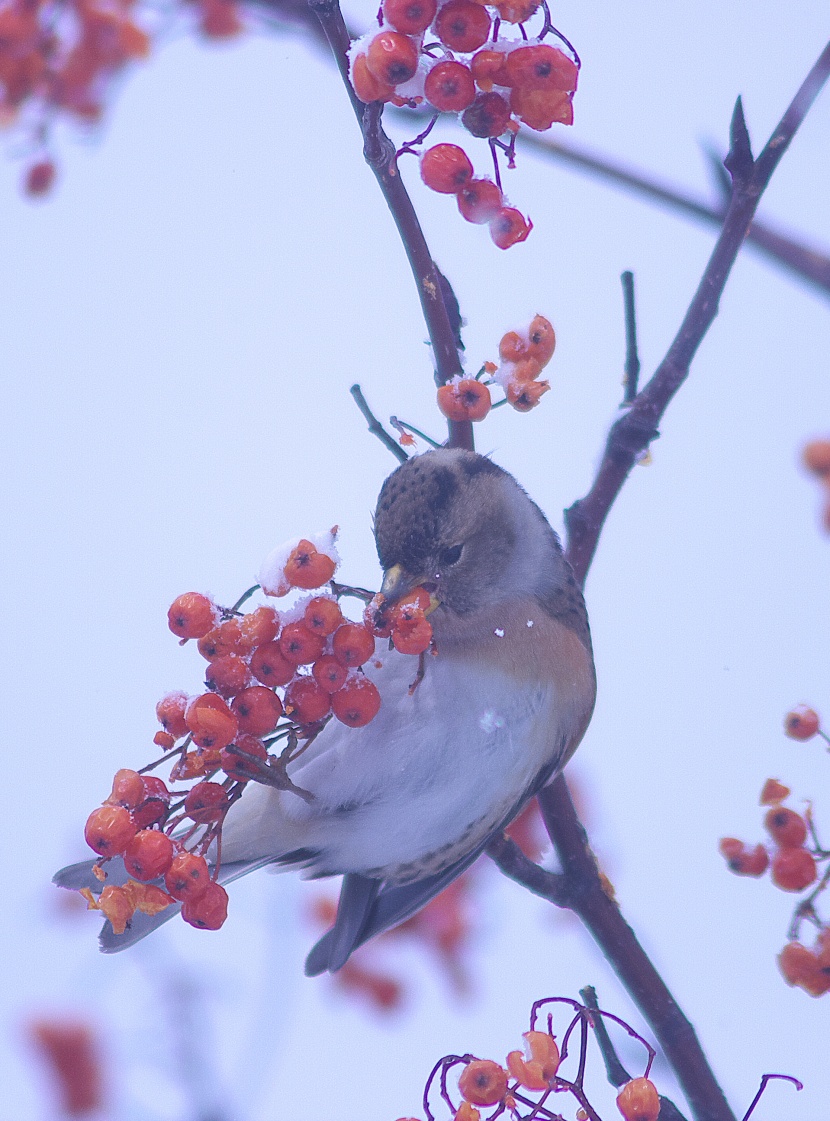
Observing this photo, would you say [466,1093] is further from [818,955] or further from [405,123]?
[405,123]

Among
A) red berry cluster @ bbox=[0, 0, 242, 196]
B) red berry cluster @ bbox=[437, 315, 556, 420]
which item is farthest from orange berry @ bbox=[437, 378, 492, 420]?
red berry cluster @ bbox=[0, 0, 242, 196]

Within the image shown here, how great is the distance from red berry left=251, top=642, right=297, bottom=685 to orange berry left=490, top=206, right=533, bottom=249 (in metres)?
0.32

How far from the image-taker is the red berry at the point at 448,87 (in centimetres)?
→ 67

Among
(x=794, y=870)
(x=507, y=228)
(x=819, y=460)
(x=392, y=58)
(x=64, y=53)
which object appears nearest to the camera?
(x=392, y=58)

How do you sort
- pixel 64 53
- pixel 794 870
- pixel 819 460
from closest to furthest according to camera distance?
pixel 794 870, pixel 819 460, pixel 64 53

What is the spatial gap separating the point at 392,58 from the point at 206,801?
472 mm

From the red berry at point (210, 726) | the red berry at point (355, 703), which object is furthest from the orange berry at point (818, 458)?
the red berry at point (210, 726)

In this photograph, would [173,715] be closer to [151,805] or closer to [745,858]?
[151,805]

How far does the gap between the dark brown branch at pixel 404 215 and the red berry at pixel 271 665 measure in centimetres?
24

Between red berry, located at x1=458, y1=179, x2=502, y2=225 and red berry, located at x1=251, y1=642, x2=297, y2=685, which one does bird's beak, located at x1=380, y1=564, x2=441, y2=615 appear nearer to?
red berry, located at x1=251, y1=642, x2=297, y2=685

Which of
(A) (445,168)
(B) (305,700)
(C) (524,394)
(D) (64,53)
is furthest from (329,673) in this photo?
(D) (64,53)

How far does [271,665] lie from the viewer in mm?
694

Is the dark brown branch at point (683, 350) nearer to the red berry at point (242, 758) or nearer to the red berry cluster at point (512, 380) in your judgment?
the red berry cluster at point (512, 380)

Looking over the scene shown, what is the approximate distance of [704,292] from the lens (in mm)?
888
